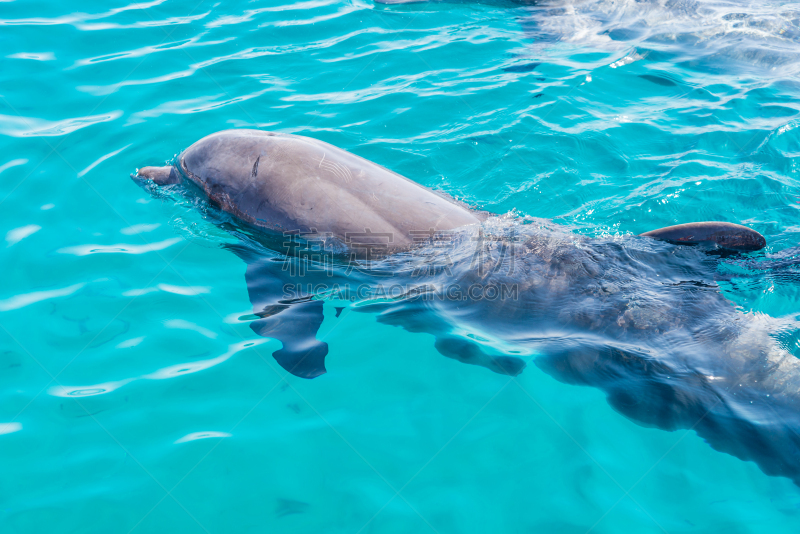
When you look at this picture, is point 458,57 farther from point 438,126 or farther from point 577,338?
point 577,338

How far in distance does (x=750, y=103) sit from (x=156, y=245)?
908cm

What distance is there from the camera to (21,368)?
4.86 metres

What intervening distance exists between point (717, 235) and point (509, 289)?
1.93 metres

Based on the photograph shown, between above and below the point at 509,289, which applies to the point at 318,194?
above

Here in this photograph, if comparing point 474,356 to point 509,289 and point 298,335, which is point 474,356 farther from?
point 298,335

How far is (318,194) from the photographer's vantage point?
5469 millimetres

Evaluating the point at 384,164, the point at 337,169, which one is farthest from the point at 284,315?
the point at 384,164

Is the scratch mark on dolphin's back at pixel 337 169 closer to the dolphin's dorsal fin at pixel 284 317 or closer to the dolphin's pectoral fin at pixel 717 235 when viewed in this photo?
the dolphin's dorsal fin at pixel 284 317

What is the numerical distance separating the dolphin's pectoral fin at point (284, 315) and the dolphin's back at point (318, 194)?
444mm

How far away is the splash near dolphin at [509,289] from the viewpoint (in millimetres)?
4363

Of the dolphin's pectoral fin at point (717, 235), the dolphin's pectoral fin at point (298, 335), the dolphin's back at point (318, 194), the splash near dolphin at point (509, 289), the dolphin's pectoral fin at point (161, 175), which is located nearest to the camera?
the splash near dolphin at point (509, 289)

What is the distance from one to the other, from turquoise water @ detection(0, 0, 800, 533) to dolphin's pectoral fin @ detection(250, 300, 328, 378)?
0.15m

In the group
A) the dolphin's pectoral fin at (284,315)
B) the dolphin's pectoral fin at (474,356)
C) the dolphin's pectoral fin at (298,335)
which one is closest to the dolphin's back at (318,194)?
the dolphin's pectoral fin at (284,315)

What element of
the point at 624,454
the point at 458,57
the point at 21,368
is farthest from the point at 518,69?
the point at 21,368
